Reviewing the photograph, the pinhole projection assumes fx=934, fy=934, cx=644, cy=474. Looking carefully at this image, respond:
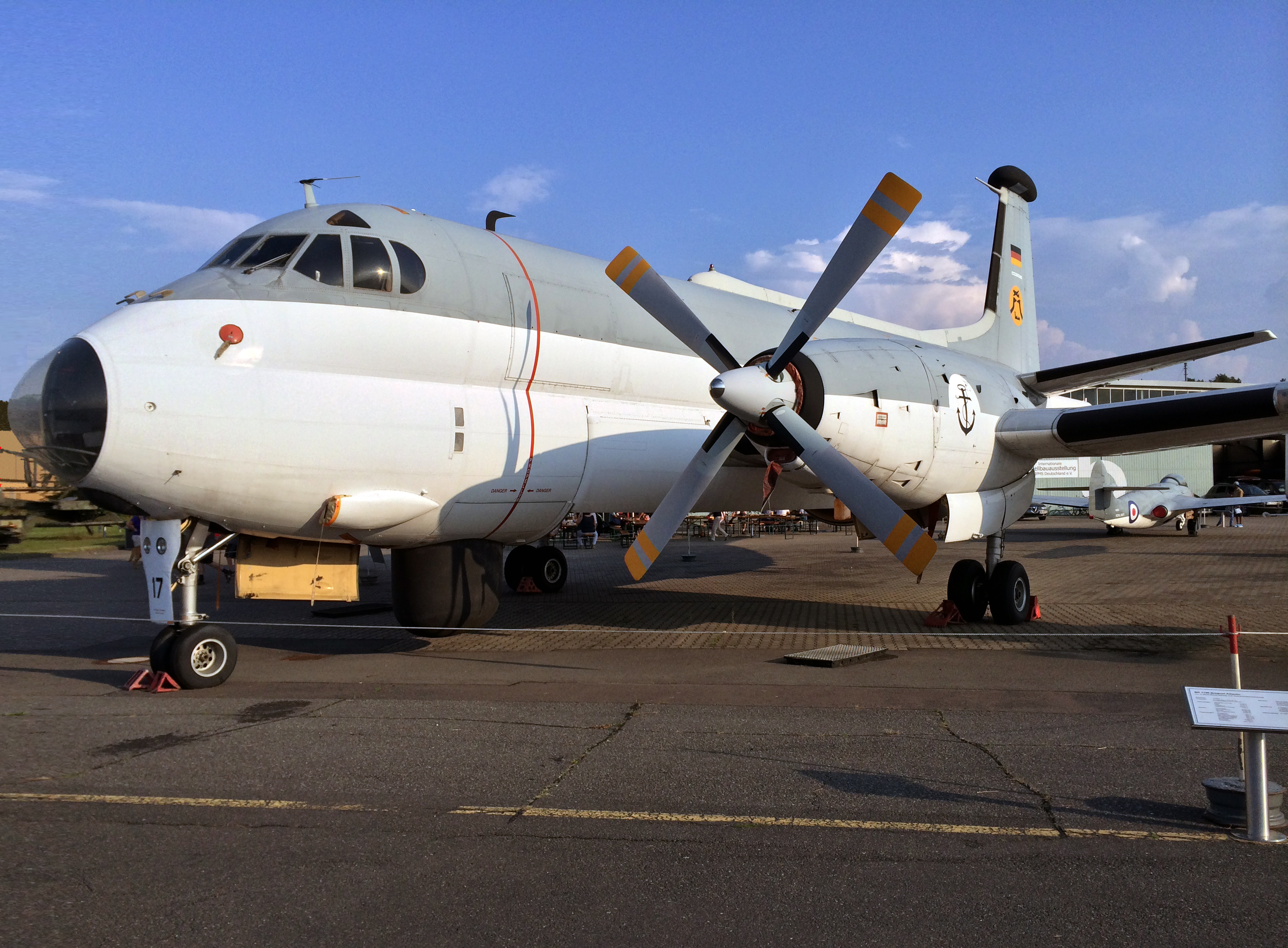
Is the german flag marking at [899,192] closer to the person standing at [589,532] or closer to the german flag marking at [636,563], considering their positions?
the german flag marking at [636,563]

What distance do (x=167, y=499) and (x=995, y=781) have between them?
7073 millimetres

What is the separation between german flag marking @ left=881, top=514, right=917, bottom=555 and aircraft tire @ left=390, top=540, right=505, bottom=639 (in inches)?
168

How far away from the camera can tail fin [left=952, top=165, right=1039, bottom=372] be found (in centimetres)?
1736

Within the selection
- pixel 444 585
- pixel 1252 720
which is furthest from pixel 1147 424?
pixel 444 585

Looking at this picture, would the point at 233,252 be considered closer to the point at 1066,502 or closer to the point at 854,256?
the point at 854,256

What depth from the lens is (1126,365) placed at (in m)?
13.0

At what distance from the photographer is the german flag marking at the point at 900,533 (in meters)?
9.74

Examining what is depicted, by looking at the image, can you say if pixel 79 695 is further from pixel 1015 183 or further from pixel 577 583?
pixel 1015 183

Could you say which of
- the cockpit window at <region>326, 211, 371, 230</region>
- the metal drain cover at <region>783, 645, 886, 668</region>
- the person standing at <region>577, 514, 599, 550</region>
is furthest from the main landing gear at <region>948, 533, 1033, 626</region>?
the person standing at <region>577, 514, 599, 550</region>

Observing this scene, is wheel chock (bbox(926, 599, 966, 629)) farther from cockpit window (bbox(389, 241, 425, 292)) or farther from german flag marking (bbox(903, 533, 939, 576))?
cockpit window (bbox(389, 241, 425, 292))

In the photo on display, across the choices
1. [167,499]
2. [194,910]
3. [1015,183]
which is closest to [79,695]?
[167,499]

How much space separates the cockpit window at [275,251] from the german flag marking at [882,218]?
5.94 meters

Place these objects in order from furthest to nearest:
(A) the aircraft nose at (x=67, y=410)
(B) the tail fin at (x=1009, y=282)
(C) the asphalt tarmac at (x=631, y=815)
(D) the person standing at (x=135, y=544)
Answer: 1. (D) the person standing at (x=135, y=544)
2. (B) the tail fin at (x=1009, y=282)
3. (A) the aircraft nose at (x=67, y=410)
4. (C) the asphalt tarmac at (x=631, y=815)

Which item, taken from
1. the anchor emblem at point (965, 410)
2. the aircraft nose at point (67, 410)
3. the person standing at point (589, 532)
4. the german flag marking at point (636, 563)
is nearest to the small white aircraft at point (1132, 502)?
the person standing at point (589, 532)
